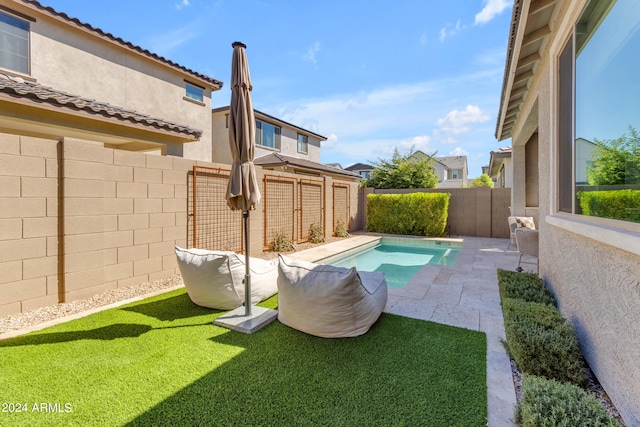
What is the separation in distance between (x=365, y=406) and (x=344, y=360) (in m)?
0.68

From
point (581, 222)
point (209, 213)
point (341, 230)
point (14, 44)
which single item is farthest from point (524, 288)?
point (14, 44)

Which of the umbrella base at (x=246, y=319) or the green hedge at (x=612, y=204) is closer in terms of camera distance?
the green hedge at (x=612, y=204)

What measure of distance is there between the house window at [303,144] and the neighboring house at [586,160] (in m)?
16.9

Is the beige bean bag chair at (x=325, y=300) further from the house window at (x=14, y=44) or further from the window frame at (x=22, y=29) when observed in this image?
the house window at (x=14, y=44)

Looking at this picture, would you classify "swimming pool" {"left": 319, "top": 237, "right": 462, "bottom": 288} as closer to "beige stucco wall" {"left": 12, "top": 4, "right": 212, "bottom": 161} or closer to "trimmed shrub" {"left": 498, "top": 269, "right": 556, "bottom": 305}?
"trimmed shrub" {"left": 498, "top": 269, "right": 556, "bottom": 305}

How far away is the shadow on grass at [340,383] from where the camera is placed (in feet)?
7.36

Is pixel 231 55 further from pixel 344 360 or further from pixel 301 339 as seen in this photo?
pixel 344 360

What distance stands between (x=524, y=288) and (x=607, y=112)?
2.59 m

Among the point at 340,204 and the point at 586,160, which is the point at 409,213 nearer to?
the point at 340,204

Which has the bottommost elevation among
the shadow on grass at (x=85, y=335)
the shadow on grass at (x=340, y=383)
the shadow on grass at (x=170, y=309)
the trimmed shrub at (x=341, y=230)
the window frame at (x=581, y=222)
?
the shadow on grass at (x=340, y=383)

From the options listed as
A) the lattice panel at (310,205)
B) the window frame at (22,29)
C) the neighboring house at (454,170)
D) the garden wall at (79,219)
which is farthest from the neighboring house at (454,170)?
the window frame at (22,29)

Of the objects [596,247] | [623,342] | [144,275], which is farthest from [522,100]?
[144,275]

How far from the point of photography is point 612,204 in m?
2.51

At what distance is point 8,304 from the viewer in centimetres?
398
